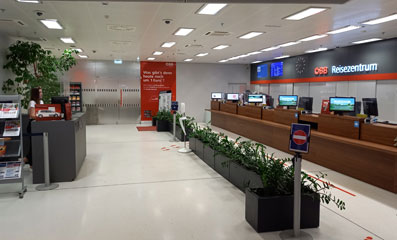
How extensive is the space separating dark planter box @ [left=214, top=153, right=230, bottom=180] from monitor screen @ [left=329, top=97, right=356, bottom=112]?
2.79 metres

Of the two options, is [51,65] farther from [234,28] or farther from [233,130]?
[233,130]

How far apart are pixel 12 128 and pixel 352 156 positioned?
18.7ft

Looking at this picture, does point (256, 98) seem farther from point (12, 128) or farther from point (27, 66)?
point (12, 128)

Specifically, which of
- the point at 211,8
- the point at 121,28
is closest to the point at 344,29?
the point at 211,8

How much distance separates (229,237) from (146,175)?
9.00ft

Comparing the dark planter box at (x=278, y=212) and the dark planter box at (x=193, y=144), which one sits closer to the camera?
the dark planter box at (x=278, y=212)

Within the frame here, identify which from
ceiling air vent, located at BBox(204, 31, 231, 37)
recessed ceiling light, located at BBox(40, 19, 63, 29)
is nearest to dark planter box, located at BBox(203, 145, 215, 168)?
ceiling air vent, located at BBox(204, 31, 231, 37)

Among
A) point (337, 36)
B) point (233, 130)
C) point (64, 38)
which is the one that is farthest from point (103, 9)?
point (233, 130)

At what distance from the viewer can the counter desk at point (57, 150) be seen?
4922mm

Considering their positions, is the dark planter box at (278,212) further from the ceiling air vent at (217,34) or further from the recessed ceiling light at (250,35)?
the recessed ceiling light at (250,35)

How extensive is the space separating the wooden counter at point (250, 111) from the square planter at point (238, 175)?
4737mm

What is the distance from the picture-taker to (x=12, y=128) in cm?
448

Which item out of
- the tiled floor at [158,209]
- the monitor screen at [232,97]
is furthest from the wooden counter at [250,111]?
the tiled floor at [158,209]

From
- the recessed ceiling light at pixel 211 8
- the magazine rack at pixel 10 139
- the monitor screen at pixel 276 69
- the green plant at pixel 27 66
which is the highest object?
the recessed ceiling light at pixel 211 8
